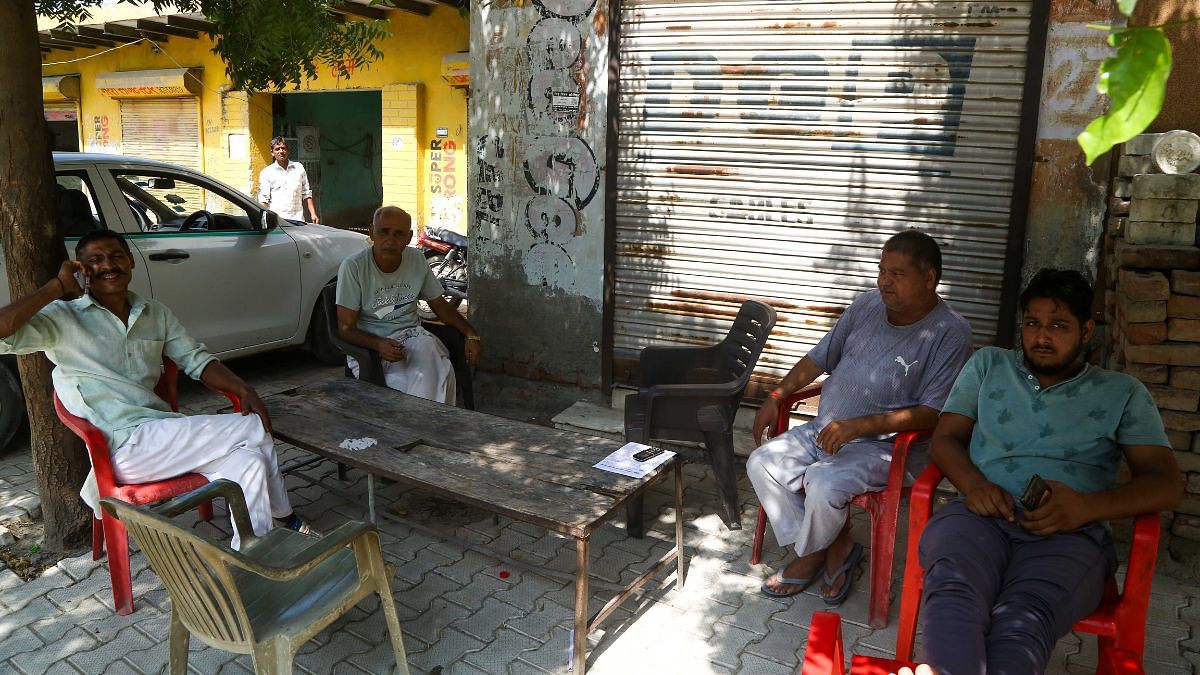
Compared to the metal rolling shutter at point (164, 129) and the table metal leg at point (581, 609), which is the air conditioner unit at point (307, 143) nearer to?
the metal rolling shutter at point (164, 129)

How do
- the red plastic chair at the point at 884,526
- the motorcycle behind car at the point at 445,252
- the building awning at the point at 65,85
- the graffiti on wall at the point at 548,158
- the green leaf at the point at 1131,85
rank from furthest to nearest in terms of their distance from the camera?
the building awning at the point at 65,85 → the motorcycle behind car at the point at 445,252 → the graffiti on wall at the point at 548,158 → the red plastic chair at the point at 884,526 → the green leaf at the point at 1131,85

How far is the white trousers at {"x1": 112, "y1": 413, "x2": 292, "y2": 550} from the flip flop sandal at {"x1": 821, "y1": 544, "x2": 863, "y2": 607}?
2.26 m

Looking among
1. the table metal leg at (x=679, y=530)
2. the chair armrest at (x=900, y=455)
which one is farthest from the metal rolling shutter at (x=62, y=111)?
the chair armrest at (x=900, y=455)

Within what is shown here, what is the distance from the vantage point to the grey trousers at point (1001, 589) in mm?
2395

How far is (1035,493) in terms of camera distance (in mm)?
2717

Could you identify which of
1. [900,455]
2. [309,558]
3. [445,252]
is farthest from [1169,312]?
[445,252]

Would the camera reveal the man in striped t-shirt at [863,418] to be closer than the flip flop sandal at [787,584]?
Yes

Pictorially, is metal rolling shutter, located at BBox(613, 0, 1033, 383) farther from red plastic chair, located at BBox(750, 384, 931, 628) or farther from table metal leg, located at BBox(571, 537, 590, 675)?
table metal leg, located at BBox(571, 537, 590, 675)

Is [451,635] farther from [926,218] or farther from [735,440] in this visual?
[926,218]

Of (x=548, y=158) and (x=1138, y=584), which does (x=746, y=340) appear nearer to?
(x=548, y=158)

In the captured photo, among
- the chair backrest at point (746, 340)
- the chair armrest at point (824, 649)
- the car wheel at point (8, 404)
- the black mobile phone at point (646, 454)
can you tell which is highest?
the chair backrest at point (746, 340)

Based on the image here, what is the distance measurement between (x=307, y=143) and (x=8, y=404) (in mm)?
10310

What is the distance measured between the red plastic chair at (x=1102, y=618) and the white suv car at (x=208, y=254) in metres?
4.75

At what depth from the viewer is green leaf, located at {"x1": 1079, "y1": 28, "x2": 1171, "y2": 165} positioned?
3.51 feet
